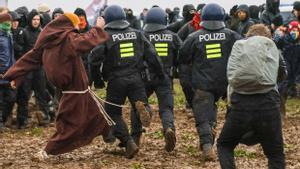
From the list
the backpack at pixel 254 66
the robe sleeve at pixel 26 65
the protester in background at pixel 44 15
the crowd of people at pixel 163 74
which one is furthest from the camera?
the protester in background at pixel 44 15

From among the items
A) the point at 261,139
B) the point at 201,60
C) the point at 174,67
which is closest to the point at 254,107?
the point at 261,139

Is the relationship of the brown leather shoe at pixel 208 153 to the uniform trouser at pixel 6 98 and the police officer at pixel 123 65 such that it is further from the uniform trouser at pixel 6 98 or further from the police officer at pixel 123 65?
the uniform trouser at pixel 6 98

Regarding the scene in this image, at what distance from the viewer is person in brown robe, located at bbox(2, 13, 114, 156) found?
9.12 meters

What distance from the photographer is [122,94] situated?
990cm

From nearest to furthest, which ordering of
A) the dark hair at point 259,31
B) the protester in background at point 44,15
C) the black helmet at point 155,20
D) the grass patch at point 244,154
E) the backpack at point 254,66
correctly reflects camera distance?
the backpack at point 254,66, the dark hair at point 259,31, the grass patch at point 244,154, the black helmet at point 155,20, the protester in background at point 44,15

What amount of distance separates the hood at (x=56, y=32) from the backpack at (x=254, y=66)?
2467mm

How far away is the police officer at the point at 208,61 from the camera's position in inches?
379

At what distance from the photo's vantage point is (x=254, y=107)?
7512 millimetres

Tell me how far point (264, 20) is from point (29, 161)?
8.07 metres

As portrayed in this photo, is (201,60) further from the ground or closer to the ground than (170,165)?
further from the ground

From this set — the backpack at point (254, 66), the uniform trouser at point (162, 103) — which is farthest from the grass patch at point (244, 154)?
the backpack at point (254, 66)

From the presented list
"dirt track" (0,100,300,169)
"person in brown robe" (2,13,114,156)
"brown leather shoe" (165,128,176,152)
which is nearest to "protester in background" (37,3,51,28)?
"dirt track" (0,100,300,169)

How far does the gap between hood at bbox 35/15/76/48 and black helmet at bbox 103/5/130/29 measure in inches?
28.5

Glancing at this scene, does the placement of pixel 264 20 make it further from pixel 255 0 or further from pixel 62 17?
pixel 255 0
